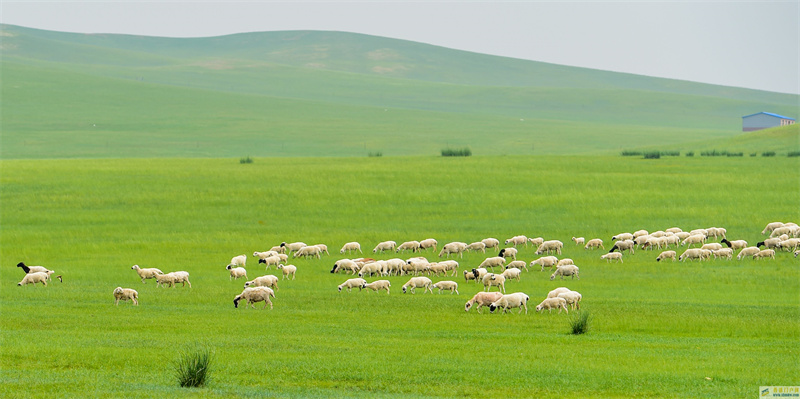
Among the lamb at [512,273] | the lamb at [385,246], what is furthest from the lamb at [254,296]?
the lamb at [385,246]

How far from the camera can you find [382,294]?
30.8 m

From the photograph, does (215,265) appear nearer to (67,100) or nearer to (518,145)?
(518,145)

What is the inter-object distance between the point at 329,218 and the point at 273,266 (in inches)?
602

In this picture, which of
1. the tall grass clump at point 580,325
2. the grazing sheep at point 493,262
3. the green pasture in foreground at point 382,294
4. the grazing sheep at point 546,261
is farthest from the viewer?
the grazing sheep at point 546,261

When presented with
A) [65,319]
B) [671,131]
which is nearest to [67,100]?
[671,131]

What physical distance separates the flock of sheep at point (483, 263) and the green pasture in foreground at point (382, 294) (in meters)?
0.66

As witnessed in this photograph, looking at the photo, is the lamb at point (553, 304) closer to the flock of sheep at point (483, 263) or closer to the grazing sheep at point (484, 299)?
the flock of sheep at point (483, 263)

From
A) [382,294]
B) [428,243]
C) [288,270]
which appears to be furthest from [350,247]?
[382,294]

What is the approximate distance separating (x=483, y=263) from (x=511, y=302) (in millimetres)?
10228

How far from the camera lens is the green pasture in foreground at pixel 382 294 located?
1820 cm

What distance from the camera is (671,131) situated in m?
157

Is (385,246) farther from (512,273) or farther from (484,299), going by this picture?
(484,299)

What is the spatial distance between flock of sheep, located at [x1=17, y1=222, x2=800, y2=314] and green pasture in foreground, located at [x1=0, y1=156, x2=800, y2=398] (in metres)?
0.66

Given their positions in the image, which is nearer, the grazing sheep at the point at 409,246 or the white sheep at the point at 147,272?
the white sheep at the point at 147,272
